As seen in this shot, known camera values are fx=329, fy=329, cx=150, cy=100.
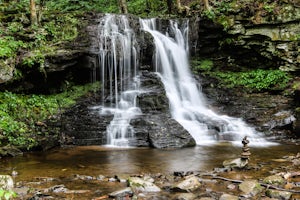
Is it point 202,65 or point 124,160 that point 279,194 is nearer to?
point 124,160

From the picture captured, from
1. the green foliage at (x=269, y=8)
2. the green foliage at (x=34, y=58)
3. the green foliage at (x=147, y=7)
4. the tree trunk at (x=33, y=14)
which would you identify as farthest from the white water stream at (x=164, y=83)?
the green foliage at (x=147, y=7)

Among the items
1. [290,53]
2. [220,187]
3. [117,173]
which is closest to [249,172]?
[220,187]

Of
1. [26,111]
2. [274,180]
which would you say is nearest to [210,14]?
[26,111]

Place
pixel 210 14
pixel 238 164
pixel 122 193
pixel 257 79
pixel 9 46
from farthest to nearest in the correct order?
1. pixel 210 14
2. pixel 257 79
3. pixel 9 46
4. pixel 238 164
5. pixel 122 193

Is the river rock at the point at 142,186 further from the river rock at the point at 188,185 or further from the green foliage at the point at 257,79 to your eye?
the green foliage at the point at 257,79

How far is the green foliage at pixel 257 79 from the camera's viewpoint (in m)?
15.5

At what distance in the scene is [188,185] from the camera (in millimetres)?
6375

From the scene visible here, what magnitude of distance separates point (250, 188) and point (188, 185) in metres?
1.15

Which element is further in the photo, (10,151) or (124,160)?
(10,151)

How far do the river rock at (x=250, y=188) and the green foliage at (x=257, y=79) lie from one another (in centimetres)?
1000

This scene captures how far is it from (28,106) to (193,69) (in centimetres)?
863

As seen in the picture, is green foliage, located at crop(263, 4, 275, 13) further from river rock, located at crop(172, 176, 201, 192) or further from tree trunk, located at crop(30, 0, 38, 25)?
river rock, located at crop(172, 176, 201, 192)

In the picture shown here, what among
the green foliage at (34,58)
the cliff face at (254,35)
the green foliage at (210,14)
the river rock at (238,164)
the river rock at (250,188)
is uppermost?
the green foliage at (210,14)

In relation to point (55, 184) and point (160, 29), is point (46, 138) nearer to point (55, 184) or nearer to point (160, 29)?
point (55, 184)
